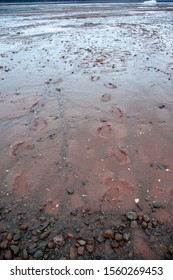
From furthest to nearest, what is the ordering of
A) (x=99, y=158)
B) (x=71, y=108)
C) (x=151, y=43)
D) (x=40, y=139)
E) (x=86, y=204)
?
(x=151, y=43) → (x=71, y=108) → (x=40, y=139) → (x=99, y=158) → (x=86, y=204)

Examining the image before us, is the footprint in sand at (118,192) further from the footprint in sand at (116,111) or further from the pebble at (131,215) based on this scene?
the footprint in sand at (116,111)

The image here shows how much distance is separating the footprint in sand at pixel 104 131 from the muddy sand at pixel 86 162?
3 centimetres

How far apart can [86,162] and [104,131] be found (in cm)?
147

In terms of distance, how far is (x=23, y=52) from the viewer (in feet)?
50.1

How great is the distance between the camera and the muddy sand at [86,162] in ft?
13.3

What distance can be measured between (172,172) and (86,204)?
7.04ft

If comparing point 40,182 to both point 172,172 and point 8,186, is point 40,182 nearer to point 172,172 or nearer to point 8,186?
point 8,186

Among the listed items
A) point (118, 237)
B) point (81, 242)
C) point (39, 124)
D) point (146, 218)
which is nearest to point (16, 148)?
point (39, 124)

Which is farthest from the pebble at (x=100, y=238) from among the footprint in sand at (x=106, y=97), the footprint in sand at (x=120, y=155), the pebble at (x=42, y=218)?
the footprint in sand at (x=106, y=97)

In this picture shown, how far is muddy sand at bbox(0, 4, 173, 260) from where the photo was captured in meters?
4.05

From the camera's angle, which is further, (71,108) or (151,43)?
(151,43)
